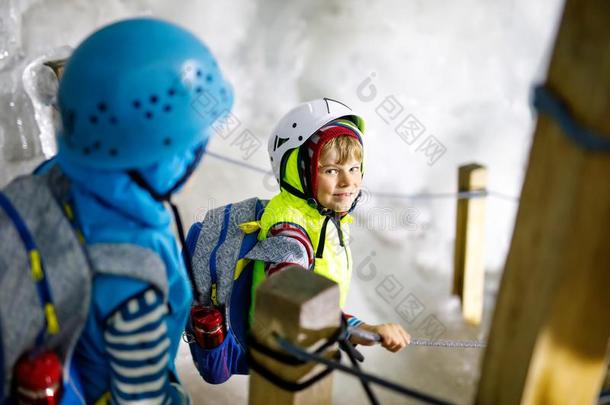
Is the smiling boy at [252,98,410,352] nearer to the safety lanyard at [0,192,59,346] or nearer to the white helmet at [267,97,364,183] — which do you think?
the white helmet at [267,97,364,183]

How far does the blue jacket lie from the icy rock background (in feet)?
10.8

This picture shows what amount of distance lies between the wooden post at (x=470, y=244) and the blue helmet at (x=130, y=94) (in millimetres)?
2510

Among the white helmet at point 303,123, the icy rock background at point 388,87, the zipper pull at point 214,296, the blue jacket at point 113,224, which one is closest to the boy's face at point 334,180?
the white helmet at point 303,123

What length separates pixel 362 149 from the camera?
2035 mm

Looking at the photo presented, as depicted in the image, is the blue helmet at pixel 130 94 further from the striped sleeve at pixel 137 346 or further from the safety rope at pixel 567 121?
the safety rope at pixel 567 121

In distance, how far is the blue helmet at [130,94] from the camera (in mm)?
1086

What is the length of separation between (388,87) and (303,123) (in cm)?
454

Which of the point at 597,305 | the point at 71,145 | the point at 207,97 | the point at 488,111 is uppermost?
the point at 488,111

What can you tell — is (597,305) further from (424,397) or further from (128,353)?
(128,353)

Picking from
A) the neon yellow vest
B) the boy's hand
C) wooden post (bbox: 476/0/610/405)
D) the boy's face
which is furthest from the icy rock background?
wooden post (bbox: 476/0/610/405)

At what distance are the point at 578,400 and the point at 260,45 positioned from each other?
Result: 5725 millimetres

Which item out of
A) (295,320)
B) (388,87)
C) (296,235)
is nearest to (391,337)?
(296,235)

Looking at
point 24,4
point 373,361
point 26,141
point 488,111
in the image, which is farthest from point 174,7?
point 373,361

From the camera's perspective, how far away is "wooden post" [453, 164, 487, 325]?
3.35 metres
